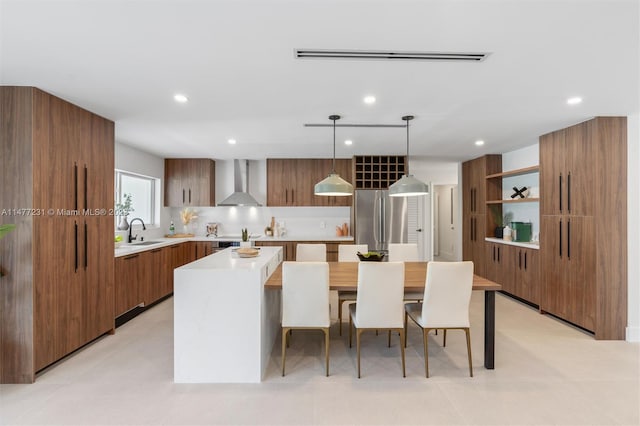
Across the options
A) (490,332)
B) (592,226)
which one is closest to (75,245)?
(490,332)

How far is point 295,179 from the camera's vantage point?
241 inches

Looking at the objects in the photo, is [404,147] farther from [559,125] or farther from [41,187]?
[41,187]

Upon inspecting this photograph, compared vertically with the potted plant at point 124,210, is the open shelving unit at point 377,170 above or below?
above

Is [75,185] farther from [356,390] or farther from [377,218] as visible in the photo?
[377,218]

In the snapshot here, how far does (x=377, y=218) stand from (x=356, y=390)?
11.7 feet

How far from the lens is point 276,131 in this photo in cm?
416

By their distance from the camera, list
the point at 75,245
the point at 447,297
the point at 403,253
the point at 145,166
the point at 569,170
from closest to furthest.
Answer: the point at 447,297
the point at 75,245
the point at 569,170
the point at 403,253
the point at 145,166

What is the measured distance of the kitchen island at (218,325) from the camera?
8.54 ft

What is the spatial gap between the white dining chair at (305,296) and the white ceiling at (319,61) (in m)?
1.49

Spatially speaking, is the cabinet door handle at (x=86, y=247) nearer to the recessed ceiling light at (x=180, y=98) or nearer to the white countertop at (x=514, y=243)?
the recessed ceiling light at (x=180, y=98)

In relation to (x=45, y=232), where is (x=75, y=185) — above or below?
above

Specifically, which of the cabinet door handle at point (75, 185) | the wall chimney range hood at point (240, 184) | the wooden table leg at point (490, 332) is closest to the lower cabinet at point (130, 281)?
the cabinet door handle at point (75, 185)

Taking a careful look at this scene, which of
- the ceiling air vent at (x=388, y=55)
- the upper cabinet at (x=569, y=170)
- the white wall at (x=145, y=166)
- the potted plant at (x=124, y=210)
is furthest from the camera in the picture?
the white wall at (x=145, y=166)

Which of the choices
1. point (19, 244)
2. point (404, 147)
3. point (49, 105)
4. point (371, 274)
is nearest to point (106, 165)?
point (49, 105)
